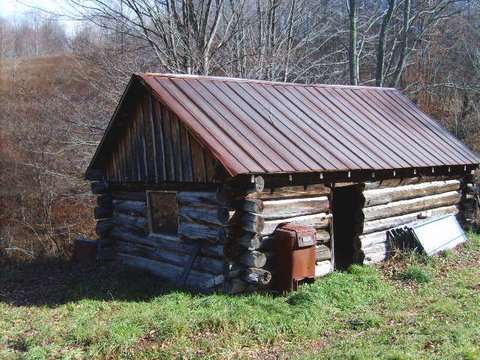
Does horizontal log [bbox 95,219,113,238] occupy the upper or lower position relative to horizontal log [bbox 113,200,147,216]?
lower

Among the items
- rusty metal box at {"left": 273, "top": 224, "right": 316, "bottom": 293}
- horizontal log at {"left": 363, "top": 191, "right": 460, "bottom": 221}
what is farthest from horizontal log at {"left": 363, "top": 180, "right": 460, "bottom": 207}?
rusty metal box at {"left": 273, "top": 224, "right": 316, "bottom": 293}

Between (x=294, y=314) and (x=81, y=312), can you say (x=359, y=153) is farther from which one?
(x=81, y=312)

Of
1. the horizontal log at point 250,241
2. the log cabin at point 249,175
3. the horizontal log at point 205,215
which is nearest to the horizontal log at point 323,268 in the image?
the log cabin at point 249,175

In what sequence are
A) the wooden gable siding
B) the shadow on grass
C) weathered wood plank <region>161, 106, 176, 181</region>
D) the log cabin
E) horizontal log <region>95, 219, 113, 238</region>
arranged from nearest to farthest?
the log cabin < the wooden gable siding < the shadow on grass < weathered wood plank <region>161, 106, 176, 181</region> < horizontal log <region>95, 219, 113, 238</region>

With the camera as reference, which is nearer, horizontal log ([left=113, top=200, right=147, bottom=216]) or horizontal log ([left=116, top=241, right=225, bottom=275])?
horizontal log ([left=116, top=241, right=225, bottom=275])

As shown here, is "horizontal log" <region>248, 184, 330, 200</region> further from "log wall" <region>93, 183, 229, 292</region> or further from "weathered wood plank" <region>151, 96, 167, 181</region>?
"weathered wood plank" <region>151, 96, 167, 181</region>

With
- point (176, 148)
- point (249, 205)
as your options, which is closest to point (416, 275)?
point (249, 205)

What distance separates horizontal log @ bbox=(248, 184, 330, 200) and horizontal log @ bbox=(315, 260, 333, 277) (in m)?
1.37

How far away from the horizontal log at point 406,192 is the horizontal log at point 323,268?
1648mm

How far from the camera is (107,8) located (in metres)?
18.4

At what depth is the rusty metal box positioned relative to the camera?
9.25 meters

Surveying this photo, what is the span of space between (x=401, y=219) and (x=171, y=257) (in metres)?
5.51

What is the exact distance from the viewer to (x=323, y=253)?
10.5 metres

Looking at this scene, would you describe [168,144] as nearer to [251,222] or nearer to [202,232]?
[202,232]
